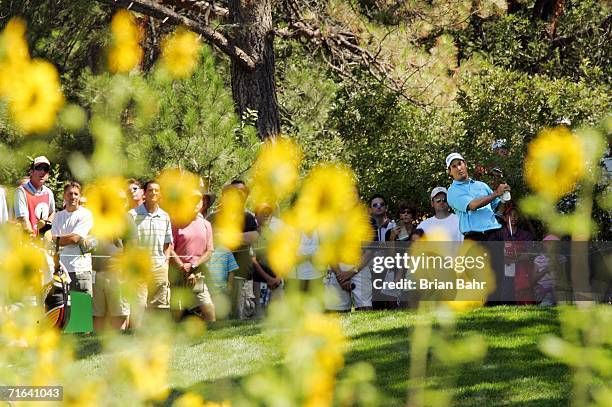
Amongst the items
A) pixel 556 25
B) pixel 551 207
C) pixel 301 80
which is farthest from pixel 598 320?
pixel 556 25

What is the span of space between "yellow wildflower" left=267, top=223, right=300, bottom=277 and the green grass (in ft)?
13.8

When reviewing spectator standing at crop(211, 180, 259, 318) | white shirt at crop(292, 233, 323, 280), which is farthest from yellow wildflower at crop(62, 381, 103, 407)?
spectator standing at crop(211, 180, 259, 318)

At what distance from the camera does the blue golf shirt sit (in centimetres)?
788

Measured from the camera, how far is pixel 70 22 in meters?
13.5

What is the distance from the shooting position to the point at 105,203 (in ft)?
5.21

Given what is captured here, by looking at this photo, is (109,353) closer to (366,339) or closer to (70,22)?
(366,339)

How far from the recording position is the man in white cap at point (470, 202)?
7.68 m

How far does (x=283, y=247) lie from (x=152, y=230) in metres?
0.66

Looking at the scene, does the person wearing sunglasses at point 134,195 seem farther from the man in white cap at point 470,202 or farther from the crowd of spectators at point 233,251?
the man in white cap at point 470,202

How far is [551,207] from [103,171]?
0.70 m

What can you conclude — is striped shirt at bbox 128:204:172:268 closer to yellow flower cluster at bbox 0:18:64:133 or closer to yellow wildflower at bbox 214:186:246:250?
yellow wildflower at bbox 214:186:246:250

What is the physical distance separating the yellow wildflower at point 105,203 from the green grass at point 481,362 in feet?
14.0

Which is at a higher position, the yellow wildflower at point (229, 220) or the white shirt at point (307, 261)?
the yellow wildflower at point (229, 220)

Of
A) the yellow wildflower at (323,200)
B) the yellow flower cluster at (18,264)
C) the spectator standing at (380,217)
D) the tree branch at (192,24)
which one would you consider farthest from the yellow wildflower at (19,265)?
the tree branch at (192,24)
